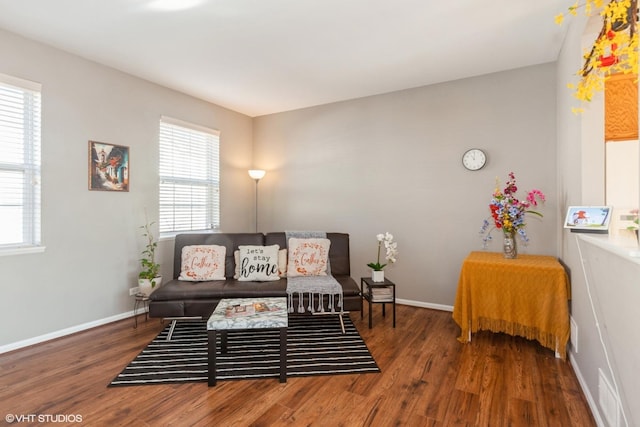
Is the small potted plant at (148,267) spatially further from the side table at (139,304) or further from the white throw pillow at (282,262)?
the white throw pillow at (282,262)

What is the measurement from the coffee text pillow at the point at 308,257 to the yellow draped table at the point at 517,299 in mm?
1417

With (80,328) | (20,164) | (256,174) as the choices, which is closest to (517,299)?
(256,174)

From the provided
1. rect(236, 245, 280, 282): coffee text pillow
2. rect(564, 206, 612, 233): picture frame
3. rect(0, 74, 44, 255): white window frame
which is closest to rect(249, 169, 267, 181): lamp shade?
rect(236, 245, 280, 282): coffee text pillow

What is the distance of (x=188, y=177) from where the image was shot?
13.9 feet

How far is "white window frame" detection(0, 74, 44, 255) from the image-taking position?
2668 mm

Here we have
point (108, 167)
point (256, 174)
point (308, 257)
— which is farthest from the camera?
point (256, 174)

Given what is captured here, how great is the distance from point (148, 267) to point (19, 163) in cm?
146

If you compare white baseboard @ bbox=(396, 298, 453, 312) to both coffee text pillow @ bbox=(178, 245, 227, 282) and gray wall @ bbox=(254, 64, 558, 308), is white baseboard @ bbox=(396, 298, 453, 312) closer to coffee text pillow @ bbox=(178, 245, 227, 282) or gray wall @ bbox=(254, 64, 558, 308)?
gray wall @ bbox=(254, 64, 558, 308)

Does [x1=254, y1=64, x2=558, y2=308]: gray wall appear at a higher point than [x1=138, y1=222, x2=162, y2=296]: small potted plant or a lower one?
higher

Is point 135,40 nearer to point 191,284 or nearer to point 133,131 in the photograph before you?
point 133,131

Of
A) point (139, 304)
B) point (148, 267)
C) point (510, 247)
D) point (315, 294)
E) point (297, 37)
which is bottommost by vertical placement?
point (139, 304)

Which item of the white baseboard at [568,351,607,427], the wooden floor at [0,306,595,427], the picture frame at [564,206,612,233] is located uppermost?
the picture frame at [564,206,612,233]

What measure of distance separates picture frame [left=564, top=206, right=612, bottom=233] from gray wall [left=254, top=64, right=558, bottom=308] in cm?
182

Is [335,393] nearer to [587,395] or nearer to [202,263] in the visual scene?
[587,395]
